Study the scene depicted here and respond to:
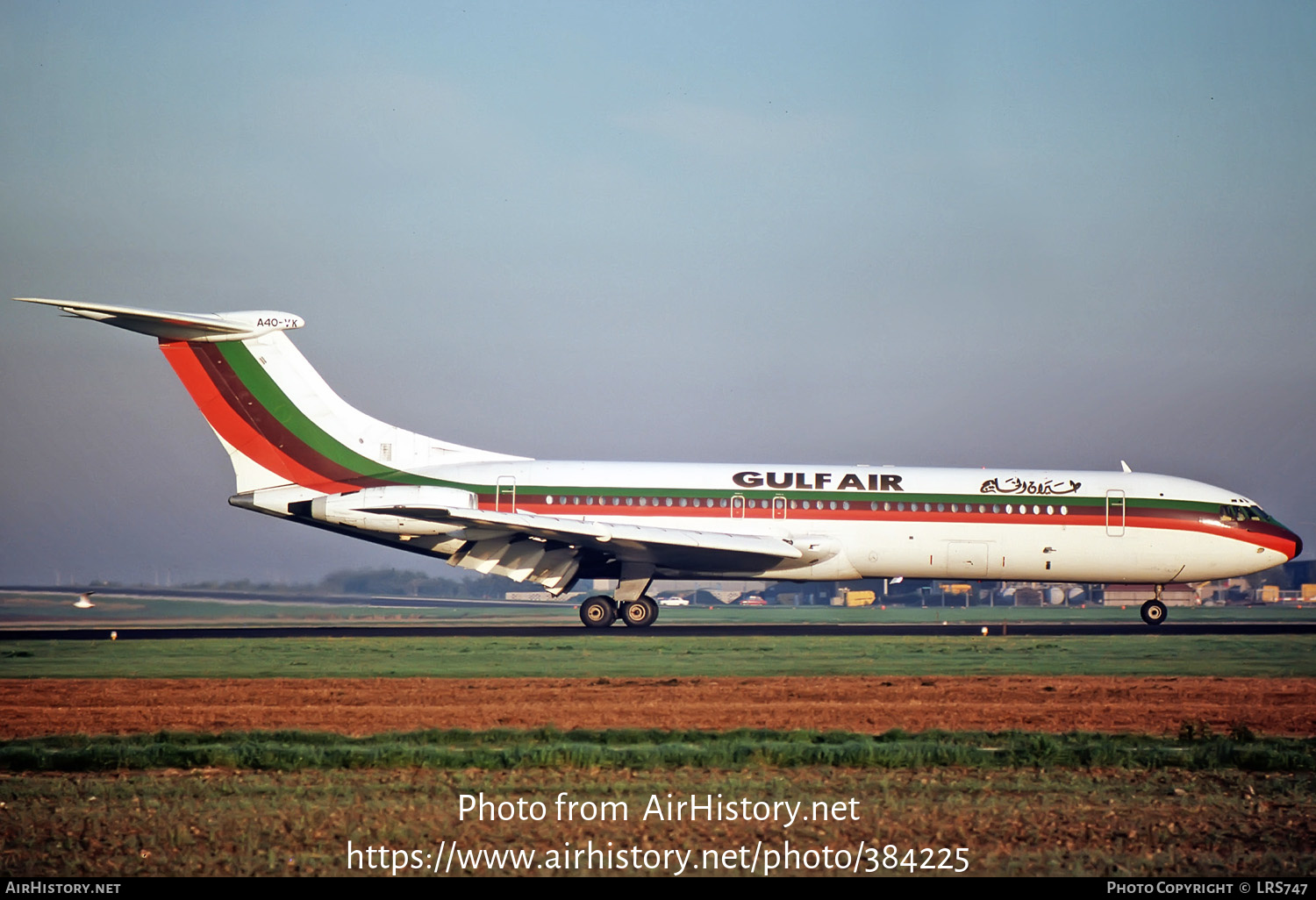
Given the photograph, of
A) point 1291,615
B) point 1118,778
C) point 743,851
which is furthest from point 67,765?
point 1291,615

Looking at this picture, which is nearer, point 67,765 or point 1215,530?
point 67,765

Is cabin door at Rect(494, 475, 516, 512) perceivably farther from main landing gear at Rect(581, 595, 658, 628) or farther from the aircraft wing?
main landing gear at Rect(581, 595, 658, 628)

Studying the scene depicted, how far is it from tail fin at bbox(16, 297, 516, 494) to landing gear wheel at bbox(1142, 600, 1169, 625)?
60.5 feet

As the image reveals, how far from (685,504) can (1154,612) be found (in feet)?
41.3

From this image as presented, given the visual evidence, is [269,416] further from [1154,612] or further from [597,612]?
[1154,612]

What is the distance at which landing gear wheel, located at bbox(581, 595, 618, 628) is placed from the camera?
28.9m

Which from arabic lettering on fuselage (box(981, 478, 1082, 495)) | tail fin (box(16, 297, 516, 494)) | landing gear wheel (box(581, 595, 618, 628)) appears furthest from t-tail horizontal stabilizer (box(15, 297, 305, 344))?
arabic lettering on fuselage (box(981, 478, 1082, 495))

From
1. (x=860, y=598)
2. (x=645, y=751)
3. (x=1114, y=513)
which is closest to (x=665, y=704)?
(x=645, y=751)

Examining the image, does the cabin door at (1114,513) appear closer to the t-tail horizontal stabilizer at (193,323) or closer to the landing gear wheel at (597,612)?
the landing gear wheel at (597,612)

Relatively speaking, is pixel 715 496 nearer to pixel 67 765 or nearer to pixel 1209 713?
pixel 1209 713

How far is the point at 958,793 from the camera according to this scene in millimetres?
9648

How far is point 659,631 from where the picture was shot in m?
28.1
